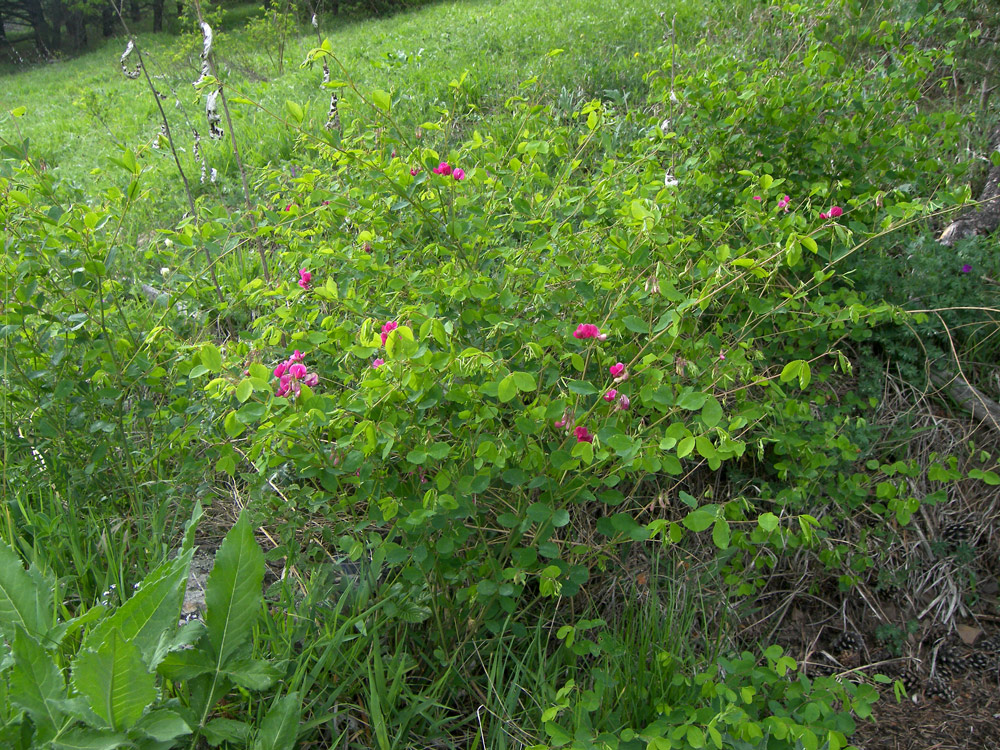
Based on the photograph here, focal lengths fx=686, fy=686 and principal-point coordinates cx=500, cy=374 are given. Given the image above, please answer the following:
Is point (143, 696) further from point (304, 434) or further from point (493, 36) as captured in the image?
point (493, 36)

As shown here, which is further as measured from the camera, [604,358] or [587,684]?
[587,684]

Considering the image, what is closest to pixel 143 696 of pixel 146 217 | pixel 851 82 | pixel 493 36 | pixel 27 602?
pixel 27 602

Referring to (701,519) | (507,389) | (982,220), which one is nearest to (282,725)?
(507,389)

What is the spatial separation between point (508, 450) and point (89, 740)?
91 cm

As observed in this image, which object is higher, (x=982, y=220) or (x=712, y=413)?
(x=712, y=413)

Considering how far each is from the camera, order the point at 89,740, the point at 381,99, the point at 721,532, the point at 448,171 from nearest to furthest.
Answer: the point at 89,740 → the point at 721,532 → the point at 381,99 → the point at 448,171

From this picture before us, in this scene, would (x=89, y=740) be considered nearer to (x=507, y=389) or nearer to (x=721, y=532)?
(x=507, y=389)

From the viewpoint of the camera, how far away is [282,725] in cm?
137

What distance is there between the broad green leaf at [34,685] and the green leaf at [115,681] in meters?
0.06

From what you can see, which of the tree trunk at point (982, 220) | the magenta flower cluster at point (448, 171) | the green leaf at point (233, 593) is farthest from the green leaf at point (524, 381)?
the tree trunk at point (982, 220)

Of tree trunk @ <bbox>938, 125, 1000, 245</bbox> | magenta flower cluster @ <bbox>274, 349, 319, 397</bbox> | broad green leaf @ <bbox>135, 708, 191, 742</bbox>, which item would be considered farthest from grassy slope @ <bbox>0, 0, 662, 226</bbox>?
tree trunk @ <bbox>938, 125, 1000, 245</bbox>

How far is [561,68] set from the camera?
5293mm

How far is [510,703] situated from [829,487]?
123 cm

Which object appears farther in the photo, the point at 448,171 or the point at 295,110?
the point at 448,171
